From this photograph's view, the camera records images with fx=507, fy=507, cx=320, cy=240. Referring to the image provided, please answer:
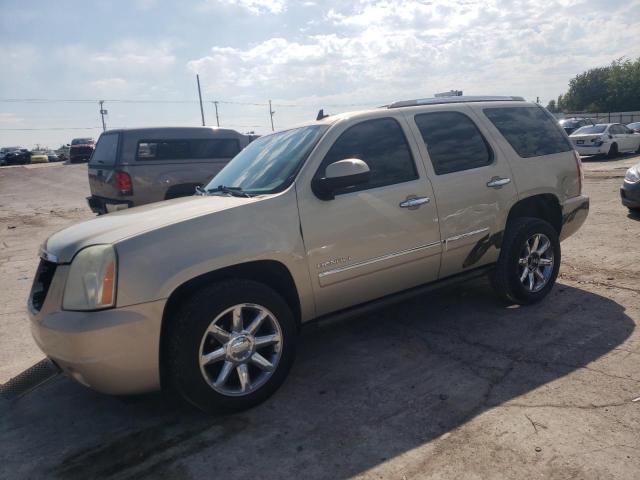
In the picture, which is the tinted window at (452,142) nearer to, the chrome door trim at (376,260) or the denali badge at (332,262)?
the chrome door trim at (376,260)

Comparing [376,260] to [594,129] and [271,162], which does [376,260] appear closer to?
[271,162]

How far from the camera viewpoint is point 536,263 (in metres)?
4.72

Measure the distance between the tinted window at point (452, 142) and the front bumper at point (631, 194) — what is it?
5020 millimetres

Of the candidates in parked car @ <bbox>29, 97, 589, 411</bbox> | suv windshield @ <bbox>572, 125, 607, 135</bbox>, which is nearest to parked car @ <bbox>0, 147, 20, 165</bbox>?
suv windshield @ <bbox>572, 125, 607, 135</bbox>

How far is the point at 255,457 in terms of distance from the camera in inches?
109

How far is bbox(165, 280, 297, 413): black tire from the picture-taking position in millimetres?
2943

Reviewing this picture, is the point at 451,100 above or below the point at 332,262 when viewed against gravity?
above

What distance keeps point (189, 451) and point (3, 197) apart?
20.2 metres

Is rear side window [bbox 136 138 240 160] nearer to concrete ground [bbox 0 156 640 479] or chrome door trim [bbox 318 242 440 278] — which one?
concrete ground [bbox 0 156 640 479]

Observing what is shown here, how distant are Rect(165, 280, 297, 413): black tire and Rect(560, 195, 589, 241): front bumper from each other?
3213mm

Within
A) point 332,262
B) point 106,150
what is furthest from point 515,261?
point 106,150

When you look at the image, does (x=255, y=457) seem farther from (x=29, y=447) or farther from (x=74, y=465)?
(x=29, y=447)

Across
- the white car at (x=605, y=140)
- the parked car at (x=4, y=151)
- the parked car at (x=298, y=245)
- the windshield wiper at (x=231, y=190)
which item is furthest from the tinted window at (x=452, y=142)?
the parked car at (x=4, y=151)

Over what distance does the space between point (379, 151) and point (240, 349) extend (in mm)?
1828
